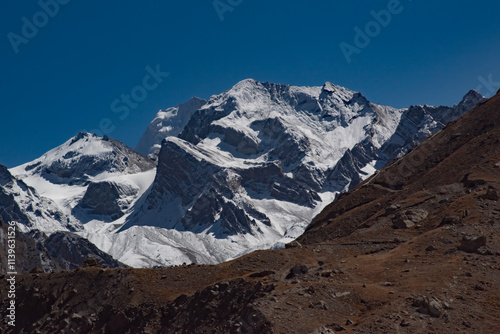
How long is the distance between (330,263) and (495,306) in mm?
15629

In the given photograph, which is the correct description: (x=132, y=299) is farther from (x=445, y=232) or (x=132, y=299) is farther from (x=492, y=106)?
(x=492, y=106)

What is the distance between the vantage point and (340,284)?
41938mm

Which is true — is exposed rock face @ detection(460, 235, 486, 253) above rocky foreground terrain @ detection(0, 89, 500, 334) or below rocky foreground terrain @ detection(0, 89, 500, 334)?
below

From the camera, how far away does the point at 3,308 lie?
55.2 metres

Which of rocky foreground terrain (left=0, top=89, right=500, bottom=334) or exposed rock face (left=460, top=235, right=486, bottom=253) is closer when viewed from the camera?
rocky foreground terrain (left=0, top=89, right=500, bottom=334)

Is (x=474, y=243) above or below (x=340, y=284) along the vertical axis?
below

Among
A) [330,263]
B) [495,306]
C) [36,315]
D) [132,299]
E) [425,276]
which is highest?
[36,315]

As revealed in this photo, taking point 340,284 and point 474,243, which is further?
point 474,243

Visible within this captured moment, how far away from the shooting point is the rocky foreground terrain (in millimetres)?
37312

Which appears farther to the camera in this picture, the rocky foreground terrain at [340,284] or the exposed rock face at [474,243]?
the exposed rock face at [474,243]

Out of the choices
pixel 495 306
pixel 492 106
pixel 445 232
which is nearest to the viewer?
pixel 495 306

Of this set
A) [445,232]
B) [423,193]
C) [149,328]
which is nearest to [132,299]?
[149,328]

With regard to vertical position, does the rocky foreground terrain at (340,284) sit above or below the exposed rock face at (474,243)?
above

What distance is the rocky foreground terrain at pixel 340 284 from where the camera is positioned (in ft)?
122
